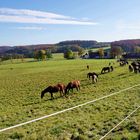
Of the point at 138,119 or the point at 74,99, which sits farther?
the point at 74,99

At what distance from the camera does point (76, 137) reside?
10.0 meters

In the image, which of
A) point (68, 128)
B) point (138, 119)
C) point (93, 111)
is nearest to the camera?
point (138, 119)

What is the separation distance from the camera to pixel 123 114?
45.1 feet

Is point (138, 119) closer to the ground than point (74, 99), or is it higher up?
higher up

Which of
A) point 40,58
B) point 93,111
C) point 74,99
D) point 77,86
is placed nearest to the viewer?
point 93,111

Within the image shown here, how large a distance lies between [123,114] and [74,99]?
25.3ft

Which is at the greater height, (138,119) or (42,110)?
(138,119)

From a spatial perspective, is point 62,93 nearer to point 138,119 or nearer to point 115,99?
point 115,99

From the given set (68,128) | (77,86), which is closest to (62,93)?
(77,86)

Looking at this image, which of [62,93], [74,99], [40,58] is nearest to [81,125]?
[74,99]

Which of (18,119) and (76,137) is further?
(18,119)

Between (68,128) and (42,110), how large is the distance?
6.26 meters

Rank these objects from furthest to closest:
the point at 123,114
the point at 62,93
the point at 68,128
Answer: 1. the point at 62,93
2. the point at 123,114
3. the point at 68,128

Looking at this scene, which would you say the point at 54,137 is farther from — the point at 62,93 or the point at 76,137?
the point at 62,93
